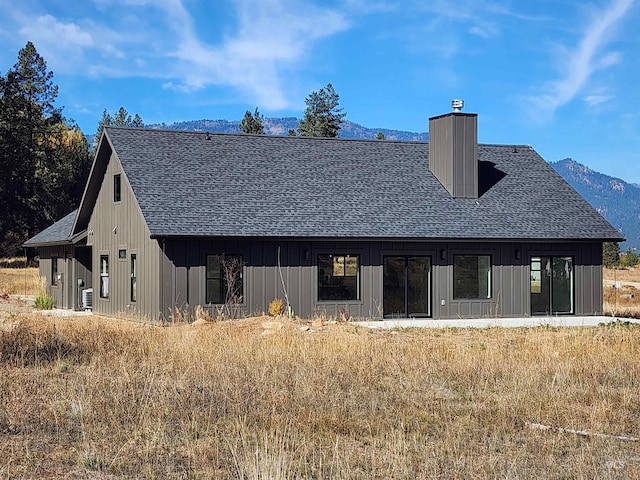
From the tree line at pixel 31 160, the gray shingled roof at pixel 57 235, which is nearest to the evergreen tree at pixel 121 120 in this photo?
the tree line at pixel 31 160

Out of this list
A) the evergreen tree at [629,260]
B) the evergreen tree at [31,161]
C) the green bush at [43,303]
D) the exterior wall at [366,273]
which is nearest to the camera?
the exterior wall at [366,273]

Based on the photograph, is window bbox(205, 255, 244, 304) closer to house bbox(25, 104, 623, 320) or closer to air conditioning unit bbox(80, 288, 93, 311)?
house bbox(25, 104, 623, 320)

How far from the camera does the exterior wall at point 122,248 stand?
904 inches

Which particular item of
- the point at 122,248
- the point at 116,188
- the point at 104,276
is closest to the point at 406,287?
the point at 122,248

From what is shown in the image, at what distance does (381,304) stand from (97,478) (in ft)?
57.1

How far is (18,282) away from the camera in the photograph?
40.6 meters

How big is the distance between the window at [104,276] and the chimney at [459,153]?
10796 mm

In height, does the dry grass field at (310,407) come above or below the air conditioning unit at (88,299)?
below

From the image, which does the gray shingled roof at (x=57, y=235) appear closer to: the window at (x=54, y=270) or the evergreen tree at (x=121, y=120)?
the window at (x=54, y=270)

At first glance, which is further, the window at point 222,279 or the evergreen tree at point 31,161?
the evergreen tree at point 31,161

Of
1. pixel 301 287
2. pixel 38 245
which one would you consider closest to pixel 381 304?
pixel 301 287

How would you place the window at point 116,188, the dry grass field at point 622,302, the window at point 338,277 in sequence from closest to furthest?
the window at point 338,277, the window at point 116,188, the dry grass field at point 622,302

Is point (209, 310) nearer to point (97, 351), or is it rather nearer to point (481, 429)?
point (97, 351)

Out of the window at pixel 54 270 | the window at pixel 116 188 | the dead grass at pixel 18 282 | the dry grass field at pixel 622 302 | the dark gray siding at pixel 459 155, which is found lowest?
the dry grass field at pixel 622 302
